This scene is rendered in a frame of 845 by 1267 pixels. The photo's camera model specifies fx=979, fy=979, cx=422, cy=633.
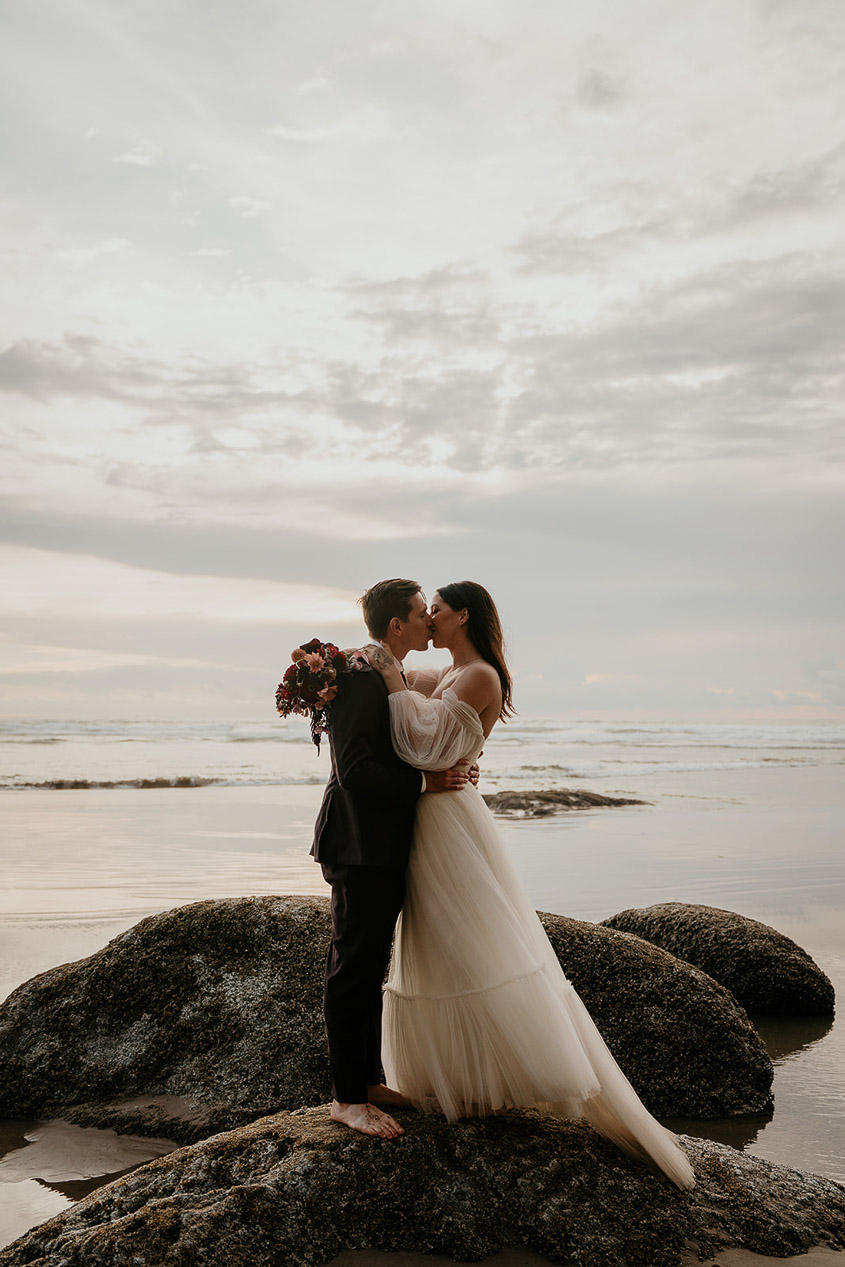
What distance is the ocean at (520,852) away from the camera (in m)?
6.82

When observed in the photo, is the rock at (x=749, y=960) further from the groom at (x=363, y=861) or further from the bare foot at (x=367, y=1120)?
the bare foot at (x=367, y=1120)

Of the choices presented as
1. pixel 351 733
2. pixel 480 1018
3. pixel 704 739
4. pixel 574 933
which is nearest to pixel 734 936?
pixel 574 933

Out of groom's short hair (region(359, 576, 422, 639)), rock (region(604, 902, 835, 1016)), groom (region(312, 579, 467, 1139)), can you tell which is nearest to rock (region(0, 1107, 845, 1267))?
groom (region(312, 579, 467, 1139))

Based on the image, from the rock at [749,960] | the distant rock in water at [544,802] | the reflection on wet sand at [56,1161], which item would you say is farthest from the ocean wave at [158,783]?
the reflection on wet sand at [56,1161]

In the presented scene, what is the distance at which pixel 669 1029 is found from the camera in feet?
21.0

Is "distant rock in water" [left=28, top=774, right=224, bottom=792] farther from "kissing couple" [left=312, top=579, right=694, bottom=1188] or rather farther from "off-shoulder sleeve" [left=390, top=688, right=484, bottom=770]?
"off-shoulder sleeve" [left=390, top=688, right=484, bottom=770]

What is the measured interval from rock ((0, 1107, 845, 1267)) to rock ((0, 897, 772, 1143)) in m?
1.71

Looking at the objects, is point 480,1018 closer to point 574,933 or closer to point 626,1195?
point 626,1195

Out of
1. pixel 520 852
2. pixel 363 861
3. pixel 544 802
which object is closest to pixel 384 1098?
pixel 363 861

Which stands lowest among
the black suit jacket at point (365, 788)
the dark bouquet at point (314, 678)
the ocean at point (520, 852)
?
the ocean at point (520, 852)

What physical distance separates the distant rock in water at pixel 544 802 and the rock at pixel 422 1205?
16.1m

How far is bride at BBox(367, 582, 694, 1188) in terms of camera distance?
14.3 ft

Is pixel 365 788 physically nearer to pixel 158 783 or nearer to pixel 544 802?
pixel 544 802

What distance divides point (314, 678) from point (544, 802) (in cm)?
1778
